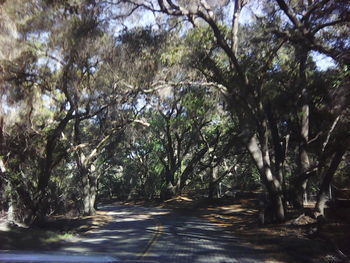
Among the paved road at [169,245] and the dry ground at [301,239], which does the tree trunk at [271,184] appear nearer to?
Result: the dry ground at [301,239]

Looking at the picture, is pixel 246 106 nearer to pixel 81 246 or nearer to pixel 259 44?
pixel 259 44

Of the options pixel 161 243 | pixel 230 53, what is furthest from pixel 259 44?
pixel 161 243

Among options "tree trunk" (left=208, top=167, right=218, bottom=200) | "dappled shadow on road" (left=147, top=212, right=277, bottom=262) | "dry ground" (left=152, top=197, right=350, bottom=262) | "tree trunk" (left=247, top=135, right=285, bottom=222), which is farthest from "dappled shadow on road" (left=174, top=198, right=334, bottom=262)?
"tree trunk" (left=208, top=167, right=218, bottom=200)

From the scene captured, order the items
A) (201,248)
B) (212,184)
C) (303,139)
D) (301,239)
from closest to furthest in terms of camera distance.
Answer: (201,248) < (301,239) < (303,139) < (212,184)

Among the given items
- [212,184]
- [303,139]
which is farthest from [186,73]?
[212,184]

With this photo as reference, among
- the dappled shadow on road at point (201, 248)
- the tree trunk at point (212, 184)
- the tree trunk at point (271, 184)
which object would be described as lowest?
the dappled shadow on road at point (201, 248)

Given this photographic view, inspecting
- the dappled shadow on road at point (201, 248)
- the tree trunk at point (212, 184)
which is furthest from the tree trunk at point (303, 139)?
the tree trunk at point (212, 184)

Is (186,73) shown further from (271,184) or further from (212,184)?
(212,184)

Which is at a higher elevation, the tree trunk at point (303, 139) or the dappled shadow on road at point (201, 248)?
the tree trunk at point (303, 139)

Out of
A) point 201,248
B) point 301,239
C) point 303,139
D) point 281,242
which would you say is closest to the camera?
point 201,248

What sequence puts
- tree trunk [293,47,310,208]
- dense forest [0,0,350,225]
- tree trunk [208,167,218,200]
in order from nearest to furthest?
dense forest [0,0,350,225] → tree trunk [293,47,310,208] → tree trunk [208,167,218,200]

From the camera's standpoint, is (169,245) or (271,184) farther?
(271,184)

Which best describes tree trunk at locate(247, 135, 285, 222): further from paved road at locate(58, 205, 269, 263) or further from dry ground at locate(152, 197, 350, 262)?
paved road at locate(58, 205, 269, 263)

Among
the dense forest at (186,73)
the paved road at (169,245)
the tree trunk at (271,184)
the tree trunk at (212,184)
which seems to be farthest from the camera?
the tree trunk at (212,184)
